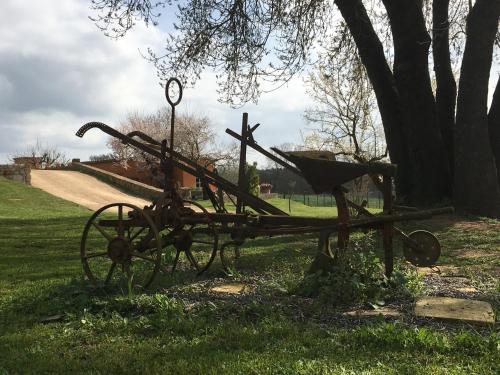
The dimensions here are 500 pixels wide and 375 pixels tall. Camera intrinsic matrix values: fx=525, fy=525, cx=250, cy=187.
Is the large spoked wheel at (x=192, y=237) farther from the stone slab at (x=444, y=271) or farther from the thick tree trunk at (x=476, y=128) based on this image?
the thick tree trunk at (x=476, y=128)

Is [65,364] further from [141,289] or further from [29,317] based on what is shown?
[141,289]

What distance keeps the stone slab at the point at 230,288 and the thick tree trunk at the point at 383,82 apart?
7140 millimetres

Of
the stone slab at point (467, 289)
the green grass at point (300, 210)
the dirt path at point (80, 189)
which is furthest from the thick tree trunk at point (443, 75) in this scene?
the dirt path at point (80, 189)

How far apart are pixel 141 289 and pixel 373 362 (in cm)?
272

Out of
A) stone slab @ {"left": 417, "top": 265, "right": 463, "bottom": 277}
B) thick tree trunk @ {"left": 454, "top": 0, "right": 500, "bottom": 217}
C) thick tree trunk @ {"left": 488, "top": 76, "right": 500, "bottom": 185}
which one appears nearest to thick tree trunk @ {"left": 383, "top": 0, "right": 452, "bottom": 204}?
thick tree trunk @ {"left": 454, "top": 0, "right": 500, "bottom": 217}

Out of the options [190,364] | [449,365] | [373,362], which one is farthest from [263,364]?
[449,365]

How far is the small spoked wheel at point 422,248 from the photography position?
5.23 m

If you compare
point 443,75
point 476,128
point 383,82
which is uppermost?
point 443,75

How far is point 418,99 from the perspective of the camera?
11.2 metres

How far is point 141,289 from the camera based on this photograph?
525 cm

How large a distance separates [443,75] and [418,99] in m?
1.76

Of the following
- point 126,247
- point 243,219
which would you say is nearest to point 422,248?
point 243,219

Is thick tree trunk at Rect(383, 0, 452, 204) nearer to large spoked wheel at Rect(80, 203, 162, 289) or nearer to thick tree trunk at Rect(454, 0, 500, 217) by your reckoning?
thick tree trunk at Rect(454, 0, 500, 217)

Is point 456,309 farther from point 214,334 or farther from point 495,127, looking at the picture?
point 495,127
